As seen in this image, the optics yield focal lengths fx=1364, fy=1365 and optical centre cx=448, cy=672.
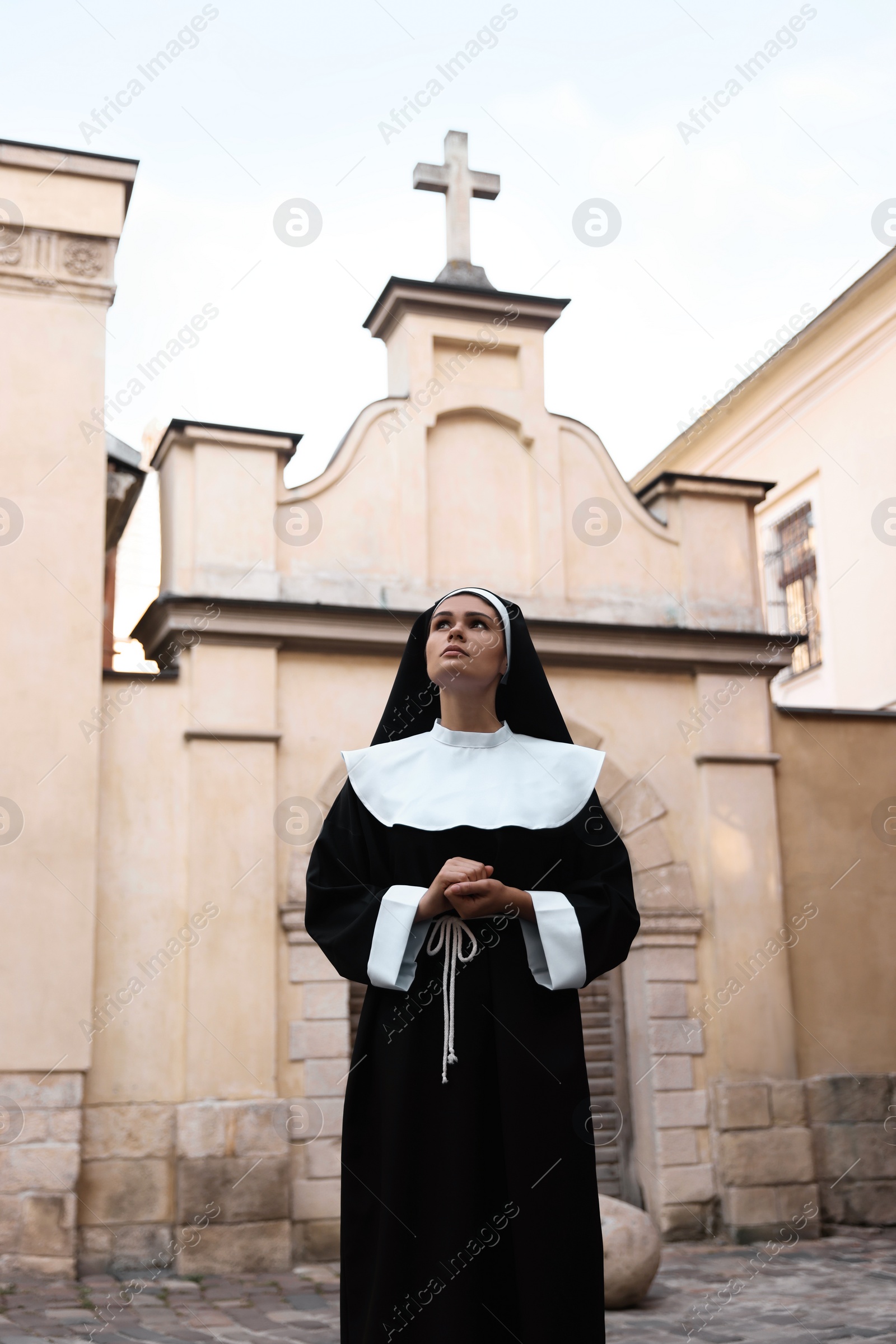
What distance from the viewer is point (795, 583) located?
14.3 meters

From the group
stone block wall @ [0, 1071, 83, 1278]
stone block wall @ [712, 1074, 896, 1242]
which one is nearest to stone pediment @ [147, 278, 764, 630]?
stone block wall @ [0, 1071, 83, 1278]

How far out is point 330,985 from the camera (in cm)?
861

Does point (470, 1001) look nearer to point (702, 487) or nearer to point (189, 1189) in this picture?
point (189, 1189)

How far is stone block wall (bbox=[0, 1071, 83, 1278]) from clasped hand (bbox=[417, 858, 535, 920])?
5.22 meters

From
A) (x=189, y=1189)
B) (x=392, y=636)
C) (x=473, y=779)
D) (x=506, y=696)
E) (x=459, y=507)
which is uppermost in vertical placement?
(x=459, y=507)

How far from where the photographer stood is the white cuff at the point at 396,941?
10.9 ft

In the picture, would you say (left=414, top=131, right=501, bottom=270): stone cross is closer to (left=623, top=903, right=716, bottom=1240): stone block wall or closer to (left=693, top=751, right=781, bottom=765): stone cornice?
(left=693, top=751, right=781, bottom=765): stone cornice

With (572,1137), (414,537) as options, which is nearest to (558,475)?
(414,537)

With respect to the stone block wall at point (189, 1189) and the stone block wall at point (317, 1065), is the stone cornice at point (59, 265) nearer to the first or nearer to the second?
the stone block wall at point (317, 1065)

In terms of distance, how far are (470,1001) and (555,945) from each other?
0.25 m

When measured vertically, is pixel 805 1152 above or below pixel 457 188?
below

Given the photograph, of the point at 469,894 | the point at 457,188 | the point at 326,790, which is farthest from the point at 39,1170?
the point at 457,188

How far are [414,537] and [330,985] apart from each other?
10.2ft

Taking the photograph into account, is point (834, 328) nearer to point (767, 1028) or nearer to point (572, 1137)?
point (767, 1028)
